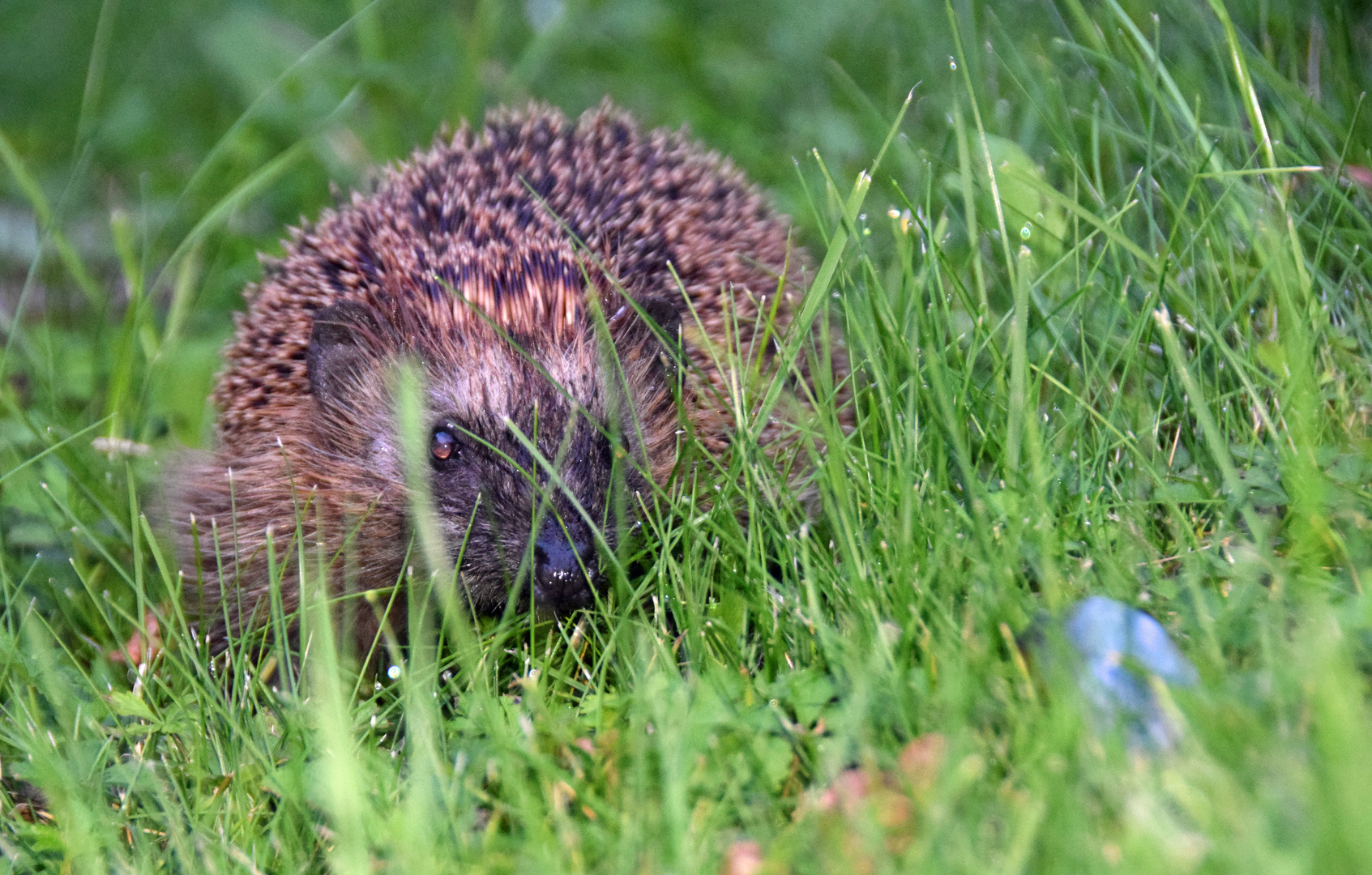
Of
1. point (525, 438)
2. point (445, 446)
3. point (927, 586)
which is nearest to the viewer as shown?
point (927, 586)

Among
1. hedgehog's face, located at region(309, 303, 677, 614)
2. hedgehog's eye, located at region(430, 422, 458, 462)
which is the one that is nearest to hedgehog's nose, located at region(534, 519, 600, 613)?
hedgehog's face, located at region(309, 303, 677, 614)

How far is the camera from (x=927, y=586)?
246cm

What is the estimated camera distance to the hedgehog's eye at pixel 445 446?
12.1ft

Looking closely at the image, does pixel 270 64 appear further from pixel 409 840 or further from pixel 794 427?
pixel 409 840

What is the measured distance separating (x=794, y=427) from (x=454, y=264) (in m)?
1.38

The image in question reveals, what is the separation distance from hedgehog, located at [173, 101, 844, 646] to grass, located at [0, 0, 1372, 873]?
0.70ft

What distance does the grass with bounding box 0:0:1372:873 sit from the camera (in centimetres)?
197

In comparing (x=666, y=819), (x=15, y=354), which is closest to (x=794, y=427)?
(x=666, y=819)

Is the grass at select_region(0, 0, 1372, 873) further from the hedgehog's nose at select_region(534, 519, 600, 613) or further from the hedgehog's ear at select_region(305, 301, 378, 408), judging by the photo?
the hedgehog's ear at select_region(305, 301, 378, 408)

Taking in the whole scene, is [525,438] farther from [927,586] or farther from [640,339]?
[927,586]

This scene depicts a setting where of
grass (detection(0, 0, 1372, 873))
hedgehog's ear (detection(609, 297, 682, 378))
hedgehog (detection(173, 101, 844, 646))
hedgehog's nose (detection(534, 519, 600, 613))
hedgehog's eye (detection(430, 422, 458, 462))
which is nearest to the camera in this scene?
grass (detection(0, 0, 1372, 873))

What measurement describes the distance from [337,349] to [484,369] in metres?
0.50

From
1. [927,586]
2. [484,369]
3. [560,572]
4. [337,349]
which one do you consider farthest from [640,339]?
[927,586]

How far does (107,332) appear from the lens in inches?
221
